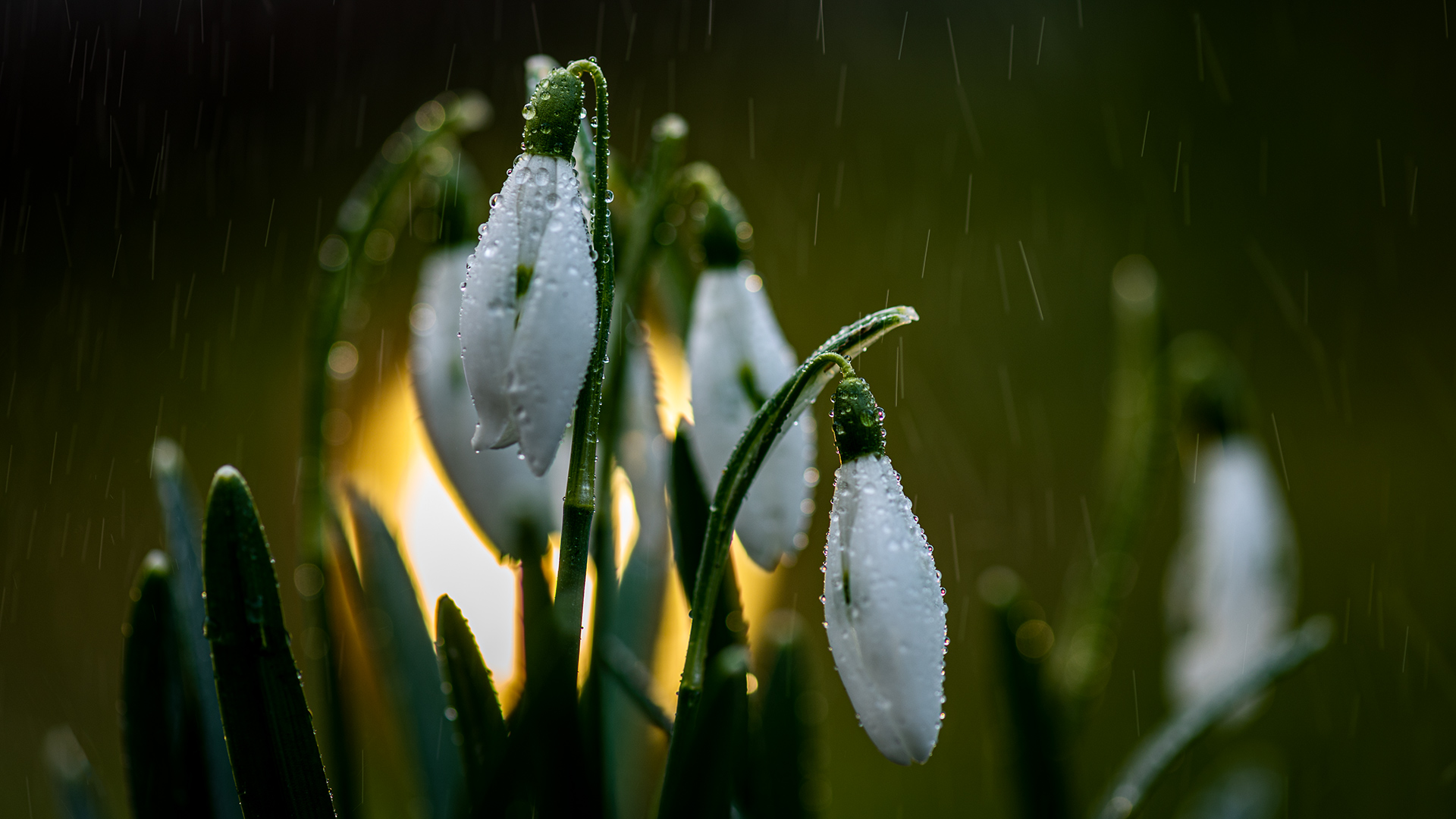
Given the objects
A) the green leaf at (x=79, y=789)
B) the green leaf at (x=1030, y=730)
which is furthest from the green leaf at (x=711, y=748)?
the green leaf at (x=79, y=789)

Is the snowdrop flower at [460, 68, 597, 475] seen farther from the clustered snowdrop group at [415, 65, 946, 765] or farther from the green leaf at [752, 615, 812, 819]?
the green leaf at [752, 615, 812, 819]

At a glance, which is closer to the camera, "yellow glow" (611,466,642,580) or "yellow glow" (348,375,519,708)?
"yellow glow" (611,466,642,580)

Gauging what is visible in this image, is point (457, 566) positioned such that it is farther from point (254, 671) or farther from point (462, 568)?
point (254, 671)

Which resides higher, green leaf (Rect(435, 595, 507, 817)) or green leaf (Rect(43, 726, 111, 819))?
green leaf (Rect(435, 595, 507, 817))

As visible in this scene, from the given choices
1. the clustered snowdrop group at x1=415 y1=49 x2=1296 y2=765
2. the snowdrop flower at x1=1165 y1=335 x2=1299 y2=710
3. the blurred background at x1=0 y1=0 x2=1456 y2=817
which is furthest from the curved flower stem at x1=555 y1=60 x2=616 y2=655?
the blurred background at x1=0 y1=0 x2=1456 y2=817

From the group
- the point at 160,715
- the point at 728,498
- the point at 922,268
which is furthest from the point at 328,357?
the point at 922,268

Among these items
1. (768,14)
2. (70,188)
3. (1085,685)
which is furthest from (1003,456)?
(70,188)

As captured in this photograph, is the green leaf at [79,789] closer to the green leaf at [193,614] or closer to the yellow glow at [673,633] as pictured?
the green leaf at [193,614]
